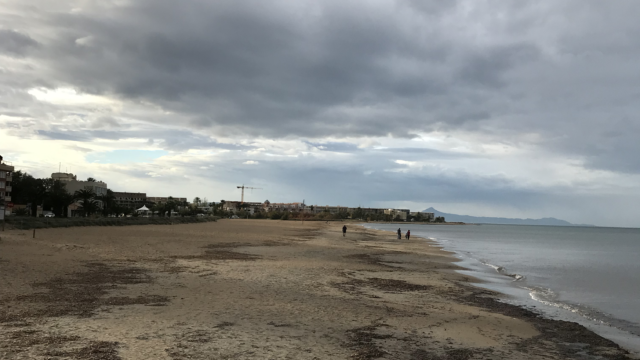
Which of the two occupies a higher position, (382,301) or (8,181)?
(8,181)

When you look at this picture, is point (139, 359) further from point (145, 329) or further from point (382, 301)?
point (382, 301)

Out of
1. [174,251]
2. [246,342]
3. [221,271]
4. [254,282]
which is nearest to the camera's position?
[246,342]

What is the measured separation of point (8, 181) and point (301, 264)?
65114mm

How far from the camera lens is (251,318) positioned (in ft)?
29.1

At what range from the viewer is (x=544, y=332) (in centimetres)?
964

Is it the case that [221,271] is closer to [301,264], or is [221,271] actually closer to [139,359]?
[301,264]

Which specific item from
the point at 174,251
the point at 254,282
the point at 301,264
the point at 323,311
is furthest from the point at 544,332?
the point at 174,251

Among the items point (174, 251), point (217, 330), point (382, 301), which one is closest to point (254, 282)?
point (382, 301)

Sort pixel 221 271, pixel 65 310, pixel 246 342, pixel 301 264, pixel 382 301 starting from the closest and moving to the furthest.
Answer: pixel 246 342
pixel 65 310
pixel 382 301
pixel 221 271
pixel 301 264

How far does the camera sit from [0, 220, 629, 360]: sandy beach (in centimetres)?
682

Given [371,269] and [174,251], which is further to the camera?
[174,251]

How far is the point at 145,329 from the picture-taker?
24.7 feet

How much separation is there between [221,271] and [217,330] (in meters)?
7.99

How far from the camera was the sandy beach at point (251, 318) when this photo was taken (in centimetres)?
682
